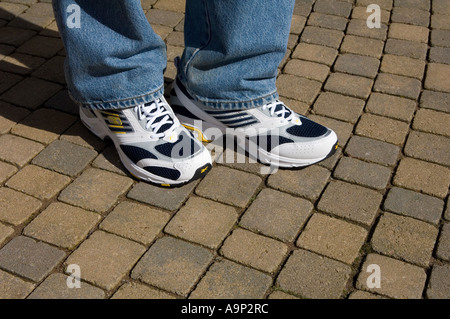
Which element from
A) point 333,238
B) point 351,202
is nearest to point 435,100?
point 351,202

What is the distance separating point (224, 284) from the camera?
186cm

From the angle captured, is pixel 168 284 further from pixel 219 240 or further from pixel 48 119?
pixel 48 119

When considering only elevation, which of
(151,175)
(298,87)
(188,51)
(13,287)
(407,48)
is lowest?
(13,287)

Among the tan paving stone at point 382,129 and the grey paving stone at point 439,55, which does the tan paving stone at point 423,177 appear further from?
the grey paving stone at point 439,55

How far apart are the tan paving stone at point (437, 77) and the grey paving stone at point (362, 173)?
0.77 meters

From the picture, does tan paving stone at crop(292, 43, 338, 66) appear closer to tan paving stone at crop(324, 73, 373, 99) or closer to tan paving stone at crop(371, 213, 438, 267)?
tan paving stone at crop(324, 73, 373, 99)

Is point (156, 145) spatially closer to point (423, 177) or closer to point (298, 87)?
point (298, 87)

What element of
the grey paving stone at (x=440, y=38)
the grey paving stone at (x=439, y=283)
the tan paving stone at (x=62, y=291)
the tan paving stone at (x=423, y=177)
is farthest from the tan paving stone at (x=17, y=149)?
the grey paving stone at (x=440, y=38)

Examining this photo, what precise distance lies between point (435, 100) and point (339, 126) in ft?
1.87

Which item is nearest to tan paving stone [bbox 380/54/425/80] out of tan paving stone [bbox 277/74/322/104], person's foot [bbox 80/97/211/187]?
tan paving stone [bbox 277/74/322/104]

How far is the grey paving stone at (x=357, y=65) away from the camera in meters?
2.96

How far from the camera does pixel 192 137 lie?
233 centimetres

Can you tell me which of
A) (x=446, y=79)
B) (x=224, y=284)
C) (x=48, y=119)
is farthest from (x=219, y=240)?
(x=446, y=79)

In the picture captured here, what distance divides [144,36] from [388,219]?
1194 mm
